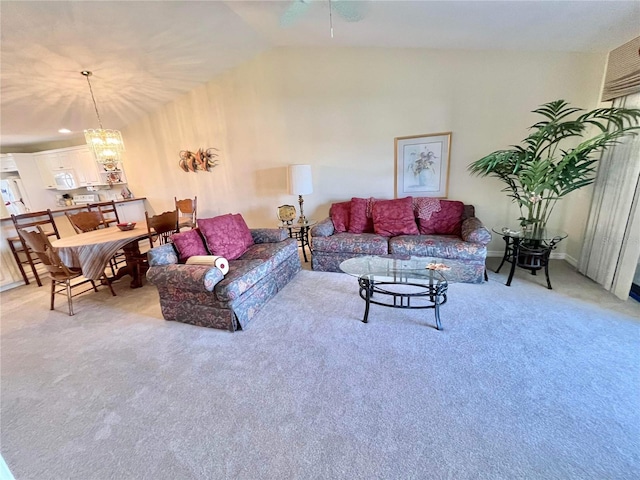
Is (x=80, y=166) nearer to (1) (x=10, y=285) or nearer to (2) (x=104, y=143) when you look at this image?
(1) (x=10, y=285)

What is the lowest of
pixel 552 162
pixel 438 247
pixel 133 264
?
pixel 133 264

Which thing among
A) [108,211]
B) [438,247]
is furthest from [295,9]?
[108,211]

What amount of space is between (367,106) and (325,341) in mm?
3193

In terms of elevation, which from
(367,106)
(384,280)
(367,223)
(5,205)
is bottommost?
(384,280)

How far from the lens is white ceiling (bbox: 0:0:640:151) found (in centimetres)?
235

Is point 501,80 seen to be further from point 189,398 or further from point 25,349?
point 25,349

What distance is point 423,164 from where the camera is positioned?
12.4 ft

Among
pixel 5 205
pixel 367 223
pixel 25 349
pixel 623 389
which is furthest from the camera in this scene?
pixel 5 205

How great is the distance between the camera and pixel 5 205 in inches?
226

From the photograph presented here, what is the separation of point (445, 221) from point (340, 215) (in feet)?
4.50

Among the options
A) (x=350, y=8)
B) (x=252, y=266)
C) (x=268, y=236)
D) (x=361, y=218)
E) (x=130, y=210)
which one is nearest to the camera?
(x=350, y=8)

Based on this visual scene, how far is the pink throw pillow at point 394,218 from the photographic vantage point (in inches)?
138

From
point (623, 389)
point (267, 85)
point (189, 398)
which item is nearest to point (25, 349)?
point (189, 398)

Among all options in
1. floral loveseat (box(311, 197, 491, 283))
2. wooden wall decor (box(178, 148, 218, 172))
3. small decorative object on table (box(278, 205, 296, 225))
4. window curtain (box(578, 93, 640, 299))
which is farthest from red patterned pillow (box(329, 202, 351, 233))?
window curtain (box(578, 93, 640, 299))
